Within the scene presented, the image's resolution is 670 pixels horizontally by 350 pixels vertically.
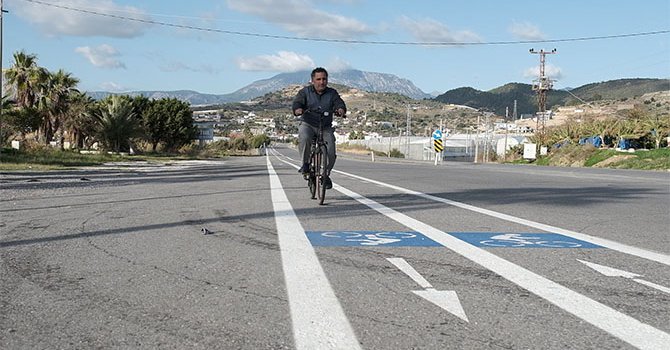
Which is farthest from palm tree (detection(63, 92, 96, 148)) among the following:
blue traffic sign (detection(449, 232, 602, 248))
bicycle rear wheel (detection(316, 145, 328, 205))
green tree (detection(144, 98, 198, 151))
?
blue traffic sign (detection(449, 232, 602, 248))

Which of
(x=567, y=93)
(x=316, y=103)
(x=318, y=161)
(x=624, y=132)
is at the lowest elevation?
(x=318, y=161)

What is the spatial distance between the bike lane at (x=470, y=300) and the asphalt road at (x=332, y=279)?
0.05ft

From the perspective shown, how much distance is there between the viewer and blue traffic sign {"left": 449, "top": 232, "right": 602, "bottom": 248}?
6523 millimetres

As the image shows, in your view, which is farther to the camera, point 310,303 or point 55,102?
point 55,102

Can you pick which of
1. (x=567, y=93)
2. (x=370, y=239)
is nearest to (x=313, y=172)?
(x=370, y=239)

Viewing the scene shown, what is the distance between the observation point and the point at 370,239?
6742 millimetres

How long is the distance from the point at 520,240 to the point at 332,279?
2.71 m

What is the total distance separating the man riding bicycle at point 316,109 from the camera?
10547 millimetres

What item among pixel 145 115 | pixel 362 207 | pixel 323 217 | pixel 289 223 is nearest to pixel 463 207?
pixel 362 207

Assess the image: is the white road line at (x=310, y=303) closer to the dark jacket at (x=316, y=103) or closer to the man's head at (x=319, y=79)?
the dark jacket at (x=316, y=103)

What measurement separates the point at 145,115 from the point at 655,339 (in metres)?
64.5

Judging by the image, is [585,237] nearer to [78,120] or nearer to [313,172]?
[313,172]

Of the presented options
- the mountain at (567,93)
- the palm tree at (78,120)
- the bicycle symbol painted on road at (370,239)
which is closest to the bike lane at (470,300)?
the bicycle symbol painted on road at (370,239)

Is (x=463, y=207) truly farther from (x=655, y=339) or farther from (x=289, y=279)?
(x=655, y=339)
